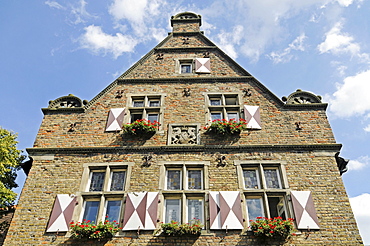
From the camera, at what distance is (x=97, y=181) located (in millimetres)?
8602

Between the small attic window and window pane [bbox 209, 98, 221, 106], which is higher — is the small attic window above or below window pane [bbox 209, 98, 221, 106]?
above

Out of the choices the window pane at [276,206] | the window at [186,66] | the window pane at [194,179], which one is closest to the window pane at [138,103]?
the window at [186,66]

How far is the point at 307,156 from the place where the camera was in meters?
8.77

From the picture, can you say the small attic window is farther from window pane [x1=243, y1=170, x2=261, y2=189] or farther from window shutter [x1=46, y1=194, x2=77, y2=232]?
window shutter [x1=46, y1=194, x2=77, y2=232]

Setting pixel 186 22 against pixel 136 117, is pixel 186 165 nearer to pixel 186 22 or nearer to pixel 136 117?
pixel 136 117

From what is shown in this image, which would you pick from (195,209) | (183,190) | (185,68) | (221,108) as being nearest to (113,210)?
(183,190)

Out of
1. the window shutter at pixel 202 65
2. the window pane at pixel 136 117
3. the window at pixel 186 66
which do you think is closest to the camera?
the window pane at pixel 136 117

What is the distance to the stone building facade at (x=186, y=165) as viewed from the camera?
297 inches

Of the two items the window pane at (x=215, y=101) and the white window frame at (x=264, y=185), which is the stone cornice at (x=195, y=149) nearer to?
the white window frame at (x=264, y=185)

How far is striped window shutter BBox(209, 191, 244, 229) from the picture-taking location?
7484mm

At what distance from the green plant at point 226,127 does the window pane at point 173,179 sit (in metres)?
1.59

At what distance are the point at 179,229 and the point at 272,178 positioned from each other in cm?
293

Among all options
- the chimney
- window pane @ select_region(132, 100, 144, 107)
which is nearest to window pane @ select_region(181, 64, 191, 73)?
window pane @ select_region(132, 100, 144, 107)

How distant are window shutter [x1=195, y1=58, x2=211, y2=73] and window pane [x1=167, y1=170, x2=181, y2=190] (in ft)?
13.6
